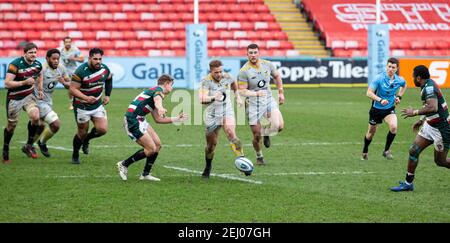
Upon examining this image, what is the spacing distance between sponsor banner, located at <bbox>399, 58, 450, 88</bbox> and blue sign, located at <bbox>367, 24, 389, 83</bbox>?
90cm

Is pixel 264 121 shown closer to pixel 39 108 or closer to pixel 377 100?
pixel 377 100

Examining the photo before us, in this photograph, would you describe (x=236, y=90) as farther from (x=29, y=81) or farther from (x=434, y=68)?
(x=434, y=68)

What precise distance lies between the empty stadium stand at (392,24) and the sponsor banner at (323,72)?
4360 mm

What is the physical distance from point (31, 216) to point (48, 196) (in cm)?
155

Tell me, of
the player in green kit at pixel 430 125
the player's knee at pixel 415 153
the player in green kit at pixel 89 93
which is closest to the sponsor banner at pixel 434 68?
the player in green kit at pixel 89 93

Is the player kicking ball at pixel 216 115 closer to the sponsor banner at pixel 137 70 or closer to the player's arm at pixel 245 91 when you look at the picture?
the player's arm at pixel 245 91

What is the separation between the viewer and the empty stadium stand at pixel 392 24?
1763 inches

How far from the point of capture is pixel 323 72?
38.8 meters

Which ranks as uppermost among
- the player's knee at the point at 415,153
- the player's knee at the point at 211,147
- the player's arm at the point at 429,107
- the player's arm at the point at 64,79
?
the player's arm at the point at 429,107

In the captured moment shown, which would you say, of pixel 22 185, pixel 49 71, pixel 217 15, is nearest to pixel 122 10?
pixel 217 15

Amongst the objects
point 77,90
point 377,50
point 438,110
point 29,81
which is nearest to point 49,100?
point 29,81

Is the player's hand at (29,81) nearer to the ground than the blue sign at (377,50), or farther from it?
farther from it

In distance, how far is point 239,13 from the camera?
149 feet

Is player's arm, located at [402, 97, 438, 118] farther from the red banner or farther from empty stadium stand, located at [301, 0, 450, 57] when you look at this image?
the red banner
